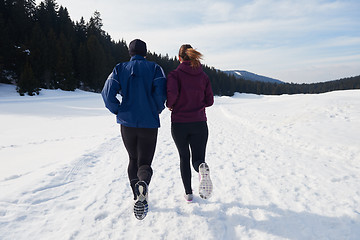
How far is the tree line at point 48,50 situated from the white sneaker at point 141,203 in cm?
3052

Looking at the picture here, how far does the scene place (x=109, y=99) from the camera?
257 centimetres

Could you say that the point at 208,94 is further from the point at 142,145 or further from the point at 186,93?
the point at 142,145

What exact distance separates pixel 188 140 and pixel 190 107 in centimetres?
51

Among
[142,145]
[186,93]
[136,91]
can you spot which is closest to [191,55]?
[186,93]

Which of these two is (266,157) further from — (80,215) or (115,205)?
(80,215)

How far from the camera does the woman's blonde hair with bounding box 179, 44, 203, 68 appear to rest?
275 cm

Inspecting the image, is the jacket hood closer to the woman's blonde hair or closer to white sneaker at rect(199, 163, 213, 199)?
the woman's blonde hair

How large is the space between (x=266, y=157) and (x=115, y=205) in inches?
158

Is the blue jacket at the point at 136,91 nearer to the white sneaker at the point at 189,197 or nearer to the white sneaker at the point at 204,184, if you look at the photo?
the white sneaker at the point at 204,184

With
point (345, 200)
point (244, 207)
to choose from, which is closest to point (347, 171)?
point (345, 200)

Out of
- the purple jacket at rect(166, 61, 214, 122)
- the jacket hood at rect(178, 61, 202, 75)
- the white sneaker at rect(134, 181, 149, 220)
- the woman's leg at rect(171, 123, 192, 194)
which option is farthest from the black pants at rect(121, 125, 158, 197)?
the jacket hood at rect(178, 61, 202, 75)

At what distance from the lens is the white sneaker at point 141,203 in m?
2.29

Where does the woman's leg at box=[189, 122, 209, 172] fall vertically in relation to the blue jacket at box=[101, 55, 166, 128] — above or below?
below

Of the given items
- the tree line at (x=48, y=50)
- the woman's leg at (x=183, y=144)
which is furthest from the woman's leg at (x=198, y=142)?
the tree line at (x=48, y=50)
